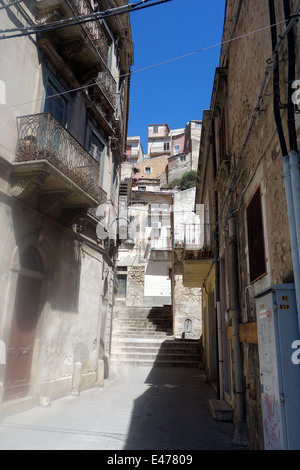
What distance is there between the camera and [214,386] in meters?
10.2

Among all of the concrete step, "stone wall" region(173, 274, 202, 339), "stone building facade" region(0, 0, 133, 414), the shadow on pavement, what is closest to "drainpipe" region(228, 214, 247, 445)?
the shadow on pavement

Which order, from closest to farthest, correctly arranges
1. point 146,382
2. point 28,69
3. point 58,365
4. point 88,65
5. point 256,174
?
point 256,174
point 28,69
point 58,365
point 88,65
point 146,382

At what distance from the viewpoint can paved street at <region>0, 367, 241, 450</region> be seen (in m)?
5.03

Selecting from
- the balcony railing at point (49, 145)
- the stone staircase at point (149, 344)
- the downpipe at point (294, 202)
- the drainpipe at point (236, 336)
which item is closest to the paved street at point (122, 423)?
the drainpipe at point (236, 336)

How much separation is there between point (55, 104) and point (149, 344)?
35.2ft

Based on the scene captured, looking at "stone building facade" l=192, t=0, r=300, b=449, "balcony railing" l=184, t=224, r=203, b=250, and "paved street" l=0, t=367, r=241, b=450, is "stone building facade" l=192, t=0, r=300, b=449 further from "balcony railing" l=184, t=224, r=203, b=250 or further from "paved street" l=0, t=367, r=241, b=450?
"balcony railing" l=184, t=224, r=203, b=250

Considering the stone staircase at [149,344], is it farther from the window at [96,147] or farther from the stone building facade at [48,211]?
the window at [96,147]

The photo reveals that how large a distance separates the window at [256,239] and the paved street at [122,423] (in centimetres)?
265

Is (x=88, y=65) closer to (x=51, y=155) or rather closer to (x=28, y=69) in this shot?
(x=28, y=69)

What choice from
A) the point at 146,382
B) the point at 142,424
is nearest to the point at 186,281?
the point at 146,382

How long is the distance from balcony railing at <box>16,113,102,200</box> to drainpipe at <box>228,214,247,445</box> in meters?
3.80

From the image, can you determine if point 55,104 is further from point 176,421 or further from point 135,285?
point 135,285

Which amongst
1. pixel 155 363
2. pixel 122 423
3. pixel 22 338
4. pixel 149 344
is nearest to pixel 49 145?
pixel 22 338

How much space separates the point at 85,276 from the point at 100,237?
174 cm
